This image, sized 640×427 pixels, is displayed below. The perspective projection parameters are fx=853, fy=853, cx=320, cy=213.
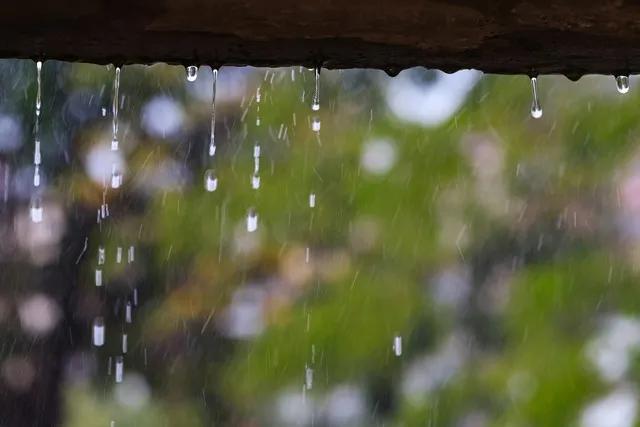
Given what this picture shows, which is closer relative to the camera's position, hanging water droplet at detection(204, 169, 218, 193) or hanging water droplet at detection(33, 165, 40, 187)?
hanging water droplet at detection(204, 169, 218, 193)

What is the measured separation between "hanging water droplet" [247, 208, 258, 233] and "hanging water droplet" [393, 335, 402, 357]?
608 mm

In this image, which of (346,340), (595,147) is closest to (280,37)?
(346,340)

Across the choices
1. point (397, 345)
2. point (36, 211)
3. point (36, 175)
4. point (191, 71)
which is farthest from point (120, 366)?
point (191, 71)

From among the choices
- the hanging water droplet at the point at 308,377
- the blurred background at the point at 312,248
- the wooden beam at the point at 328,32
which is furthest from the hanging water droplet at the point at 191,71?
the hanging water droplet at the point at 308,377

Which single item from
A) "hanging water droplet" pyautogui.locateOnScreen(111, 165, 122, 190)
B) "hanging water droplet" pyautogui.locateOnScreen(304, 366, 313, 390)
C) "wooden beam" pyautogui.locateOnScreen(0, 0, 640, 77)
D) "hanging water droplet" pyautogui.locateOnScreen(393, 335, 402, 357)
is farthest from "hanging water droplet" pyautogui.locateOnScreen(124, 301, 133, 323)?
"wooden beam" pyautogui.locateOnScreen(0, 0, 640, 77)

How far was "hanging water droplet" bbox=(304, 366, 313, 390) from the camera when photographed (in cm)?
273

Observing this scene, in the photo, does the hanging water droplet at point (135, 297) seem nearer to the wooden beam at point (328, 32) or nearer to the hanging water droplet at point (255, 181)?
the hanging water droplet at point (255, 181)

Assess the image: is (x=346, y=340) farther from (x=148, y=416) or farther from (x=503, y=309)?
(x=148, y=416)

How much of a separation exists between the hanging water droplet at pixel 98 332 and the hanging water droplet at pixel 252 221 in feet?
2.03

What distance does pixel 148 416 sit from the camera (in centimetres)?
294

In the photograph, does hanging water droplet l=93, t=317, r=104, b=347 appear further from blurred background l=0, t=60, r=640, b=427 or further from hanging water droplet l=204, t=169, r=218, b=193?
hanging water droplet l=204, t=169, r=218, b=193

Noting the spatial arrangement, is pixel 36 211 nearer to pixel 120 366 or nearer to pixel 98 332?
pixel 98 332

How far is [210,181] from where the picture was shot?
9.55ft

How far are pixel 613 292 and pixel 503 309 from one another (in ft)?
1.18
